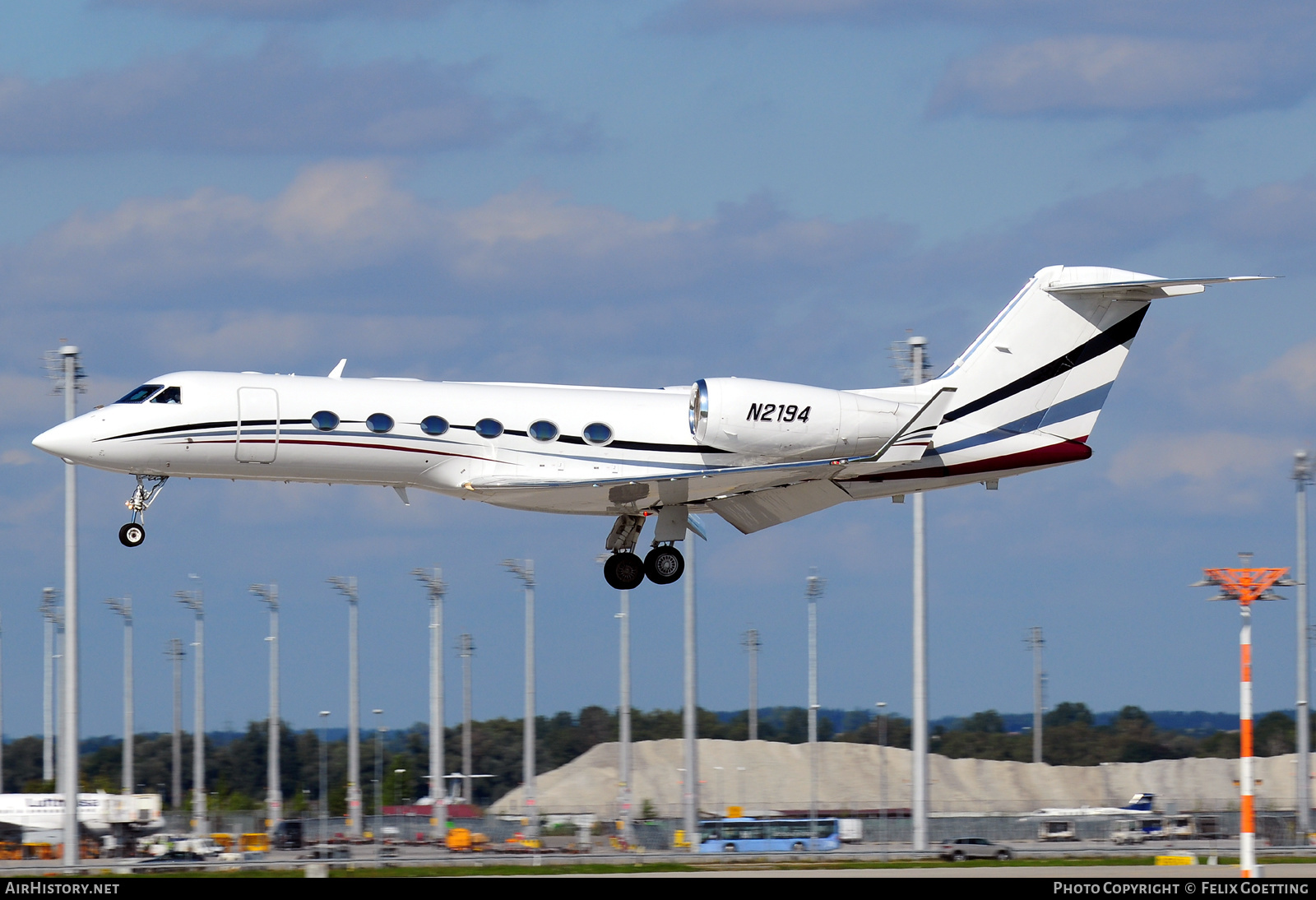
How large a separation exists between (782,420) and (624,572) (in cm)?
396

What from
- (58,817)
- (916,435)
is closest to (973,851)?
(916,435)

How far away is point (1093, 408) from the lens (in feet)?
99.6

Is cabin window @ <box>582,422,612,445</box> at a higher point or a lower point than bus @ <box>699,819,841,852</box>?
higher

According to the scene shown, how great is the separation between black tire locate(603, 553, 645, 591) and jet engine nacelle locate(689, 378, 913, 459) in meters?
2.82

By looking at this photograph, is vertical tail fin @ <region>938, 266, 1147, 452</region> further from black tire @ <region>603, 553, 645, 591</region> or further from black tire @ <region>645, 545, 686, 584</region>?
black tire @ <region>603, 553, 645, 591</region>

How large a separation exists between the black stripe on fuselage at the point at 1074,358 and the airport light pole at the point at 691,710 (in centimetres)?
1448

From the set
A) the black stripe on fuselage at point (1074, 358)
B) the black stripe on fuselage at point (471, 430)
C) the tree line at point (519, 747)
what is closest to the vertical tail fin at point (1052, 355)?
the black stripe on fuselage at point (1074, 358)

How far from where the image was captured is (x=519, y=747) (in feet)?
377

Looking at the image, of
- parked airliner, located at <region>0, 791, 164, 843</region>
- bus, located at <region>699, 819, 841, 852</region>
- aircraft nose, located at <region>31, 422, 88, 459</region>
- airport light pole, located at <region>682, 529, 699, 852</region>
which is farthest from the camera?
parked airliner, located at <region>0, 791, 164, 843</region>

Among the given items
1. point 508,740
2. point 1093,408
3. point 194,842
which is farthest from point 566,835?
point 508,740

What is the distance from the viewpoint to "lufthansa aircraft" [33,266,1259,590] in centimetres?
2684

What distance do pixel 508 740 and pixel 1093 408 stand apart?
8959 cm

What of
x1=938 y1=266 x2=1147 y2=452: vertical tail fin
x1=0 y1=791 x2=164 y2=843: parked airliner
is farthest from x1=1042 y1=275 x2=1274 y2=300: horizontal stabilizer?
x1=0 y1=791 x2=164 y2=843: parked airliner

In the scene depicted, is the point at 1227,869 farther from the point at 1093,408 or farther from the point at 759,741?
the point at 759,741
